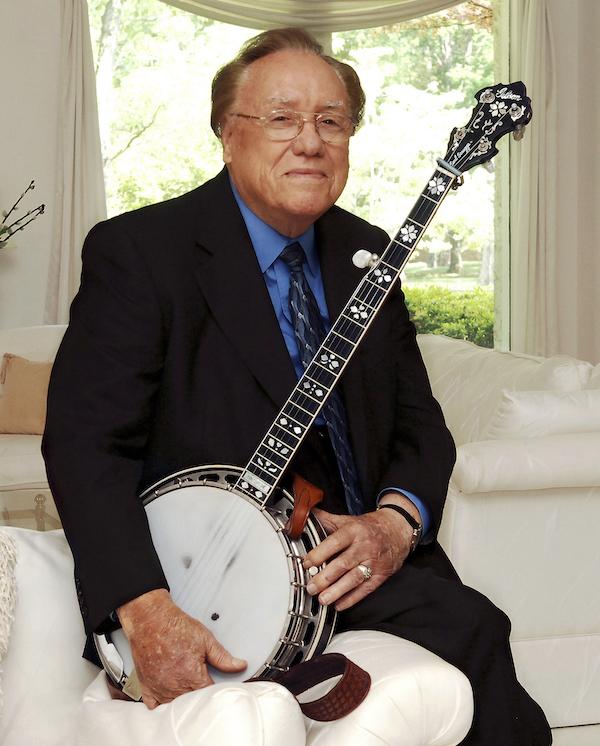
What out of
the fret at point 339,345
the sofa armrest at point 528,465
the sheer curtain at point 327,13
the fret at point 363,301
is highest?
the sheer curtain at point 327,13

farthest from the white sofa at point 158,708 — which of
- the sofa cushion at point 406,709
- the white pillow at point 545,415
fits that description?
the white pillow at point 545,415

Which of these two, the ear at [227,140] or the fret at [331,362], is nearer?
the fret at [331,362]

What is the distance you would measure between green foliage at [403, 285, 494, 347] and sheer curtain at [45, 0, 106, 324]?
232 centimetres

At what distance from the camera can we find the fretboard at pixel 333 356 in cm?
133

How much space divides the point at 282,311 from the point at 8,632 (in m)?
0.62

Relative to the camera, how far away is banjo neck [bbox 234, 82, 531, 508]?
52.6 inches

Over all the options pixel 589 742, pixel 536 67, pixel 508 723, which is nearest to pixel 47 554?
pixel 508 723

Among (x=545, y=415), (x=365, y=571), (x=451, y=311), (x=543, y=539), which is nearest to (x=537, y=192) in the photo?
(x=451, y=311)

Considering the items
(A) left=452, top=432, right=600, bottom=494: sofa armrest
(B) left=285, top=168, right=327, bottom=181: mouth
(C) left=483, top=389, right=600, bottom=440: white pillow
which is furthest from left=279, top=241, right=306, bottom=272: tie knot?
(C) left=483, top=389, right=600, bottom=440: white pillow

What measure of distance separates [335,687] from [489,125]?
2.74 ft

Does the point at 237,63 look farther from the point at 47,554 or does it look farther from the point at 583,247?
the point at 583,247

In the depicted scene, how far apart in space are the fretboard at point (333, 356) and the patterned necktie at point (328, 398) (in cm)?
11

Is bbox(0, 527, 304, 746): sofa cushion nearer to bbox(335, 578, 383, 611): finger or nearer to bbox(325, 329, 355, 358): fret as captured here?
bbox(335, 578, 383, 611): finger

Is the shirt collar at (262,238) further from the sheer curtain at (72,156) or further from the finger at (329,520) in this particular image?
the sheer curtain at (72,156)
